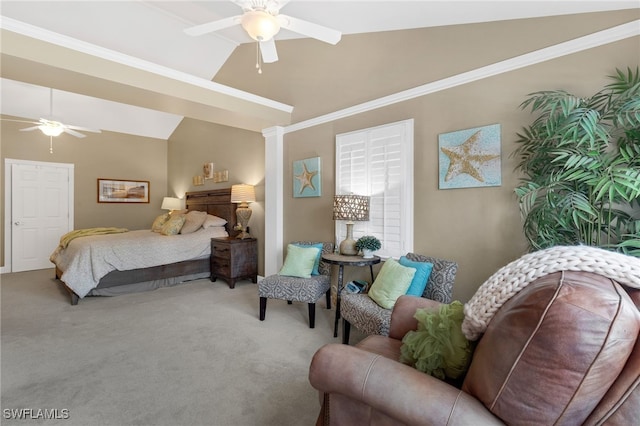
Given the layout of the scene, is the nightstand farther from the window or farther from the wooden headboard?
the window

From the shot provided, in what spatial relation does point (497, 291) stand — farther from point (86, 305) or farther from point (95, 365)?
point (86, 305)

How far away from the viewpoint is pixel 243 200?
4566 millimetres

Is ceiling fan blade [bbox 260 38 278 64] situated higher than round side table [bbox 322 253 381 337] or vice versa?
ceiling fan blade [bbox 260 38 278 64]

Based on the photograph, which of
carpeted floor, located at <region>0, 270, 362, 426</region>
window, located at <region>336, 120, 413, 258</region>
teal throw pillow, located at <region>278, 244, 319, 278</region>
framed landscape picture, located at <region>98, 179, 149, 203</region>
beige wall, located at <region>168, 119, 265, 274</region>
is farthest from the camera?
framed landscape picture, located at <region>98, 179, 149, 203</region>

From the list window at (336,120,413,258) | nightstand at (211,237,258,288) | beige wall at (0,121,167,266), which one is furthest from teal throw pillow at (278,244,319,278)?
beige wall at (0,121,167,266)

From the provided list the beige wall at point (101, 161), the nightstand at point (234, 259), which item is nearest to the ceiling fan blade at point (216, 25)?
the nightstand at point (234, 259)

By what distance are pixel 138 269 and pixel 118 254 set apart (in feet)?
1.12

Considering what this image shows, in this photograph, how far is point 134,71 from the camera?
113 inches

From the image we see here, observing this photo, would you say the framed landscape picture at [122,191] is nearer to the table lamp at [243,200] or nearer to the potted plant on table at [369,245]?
the table lamp at [243,200]

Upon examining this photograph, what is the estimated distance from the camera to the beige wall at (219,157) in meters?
4.75

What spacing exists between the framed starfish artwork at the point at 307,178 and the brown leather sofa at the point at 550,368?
2.93 m

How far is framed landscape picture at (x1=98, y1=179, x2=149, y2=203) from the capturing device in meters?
6.19

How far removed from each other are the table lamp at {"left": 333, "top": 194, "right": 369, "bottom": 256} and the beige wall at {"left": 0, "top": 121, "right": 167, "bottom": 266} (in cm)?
562

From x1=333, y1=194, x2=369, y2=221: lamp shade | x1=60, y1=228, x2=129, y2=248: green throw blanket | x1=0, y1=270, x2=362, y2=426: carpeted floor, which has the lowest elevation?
x1=0, y1=270, x2=362, y2=426: carpeted floor
